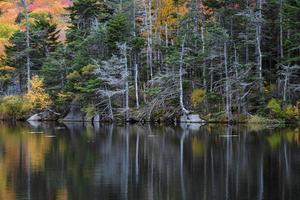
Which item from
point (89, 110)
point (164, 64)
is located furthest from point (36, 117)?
point (164, 64)

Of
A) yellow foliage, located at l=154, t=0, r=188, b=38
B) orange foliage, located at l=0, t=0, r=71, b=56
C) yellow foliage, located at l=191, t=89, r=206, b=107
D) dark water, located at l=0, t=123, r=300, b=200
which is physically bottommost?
dark water, located at l=0, t=123, r=300, b=200

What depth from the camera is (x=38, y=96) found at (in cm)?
6425

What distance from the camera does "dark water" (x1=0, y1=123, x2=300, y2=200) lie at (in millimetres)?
17672

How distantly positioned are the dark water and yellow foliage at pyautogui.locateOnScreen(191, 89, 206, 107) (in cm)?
1811

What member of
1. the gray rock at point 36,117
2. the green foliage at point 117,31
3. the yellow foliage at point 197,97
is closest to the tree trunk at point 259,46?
the yellow foliage at point 197,97

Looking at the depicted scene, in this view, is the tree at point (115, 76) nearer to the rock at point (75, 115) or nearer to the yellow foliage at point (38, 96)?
the rock at point (75, 115)

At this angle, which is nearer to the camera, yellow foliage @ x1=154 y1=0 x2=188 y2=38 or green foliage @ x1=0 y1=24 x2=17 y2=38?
yellow foliage @ x1=154 y1=0 x2=188 y2=38

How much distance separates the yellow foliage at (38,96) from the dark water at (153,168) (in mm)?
→ 27201

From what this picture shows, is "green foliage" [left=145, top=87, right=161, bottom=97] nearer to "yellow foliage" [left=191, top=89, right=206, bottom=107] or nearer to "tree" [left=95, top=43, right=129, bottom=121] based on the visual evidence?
"tree" [left=95, top=43, right=129, bottom=121]

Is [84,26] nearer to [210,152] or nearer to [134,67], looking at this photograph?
[134,67]

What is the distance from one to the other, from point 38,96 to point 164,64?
50.2 feet

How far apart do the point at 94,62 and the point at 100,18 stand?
1261 cm

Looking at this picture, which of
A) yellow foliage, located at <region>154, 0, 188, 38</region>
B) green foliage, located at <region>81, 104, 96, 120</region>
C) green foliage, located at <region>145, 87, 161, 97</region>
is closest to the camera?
green foliage, located at <region>145, 87, 161, 97</region>

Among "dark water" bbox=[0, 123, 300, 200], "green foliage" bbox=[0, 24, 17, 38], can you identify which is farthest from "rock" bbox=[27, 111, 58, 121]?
"green foliage" bbox=[0, 24, 17, 38]
